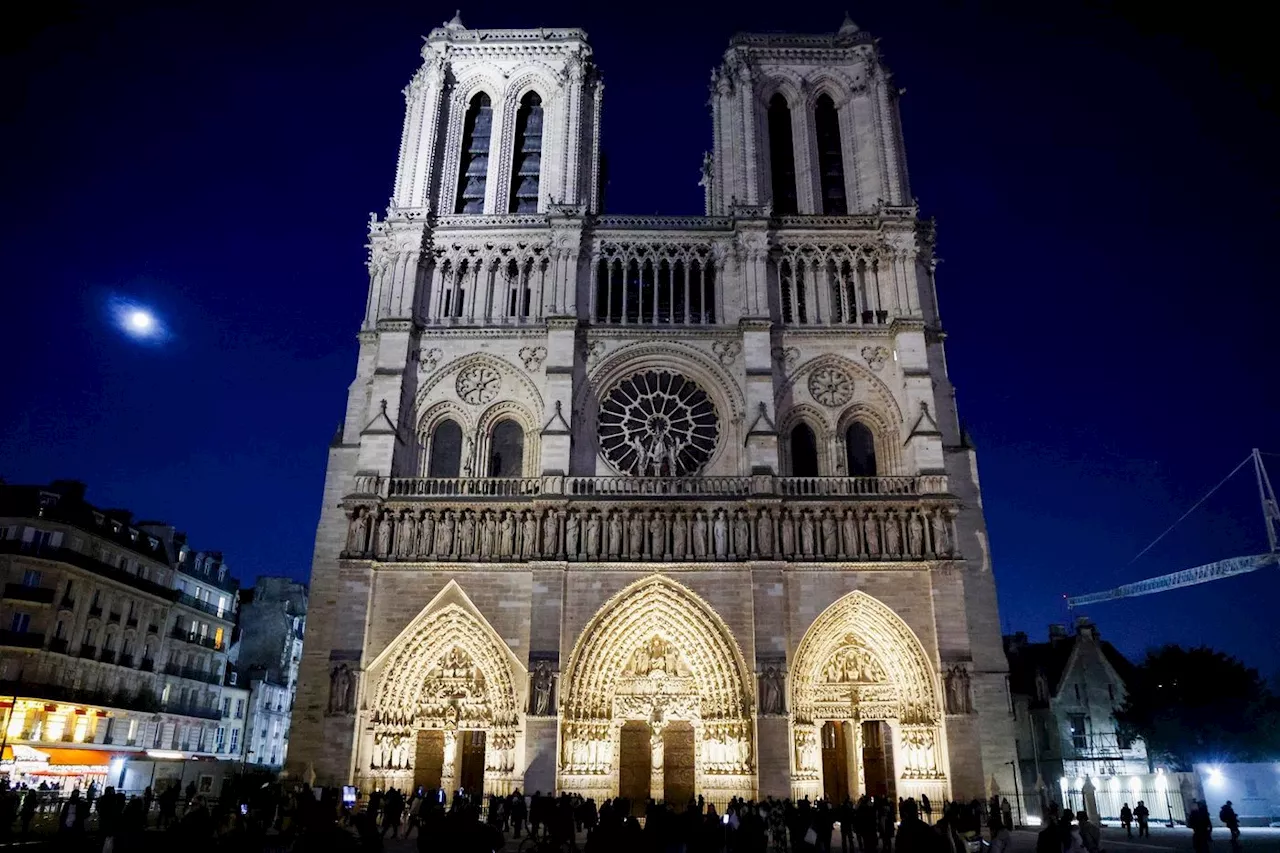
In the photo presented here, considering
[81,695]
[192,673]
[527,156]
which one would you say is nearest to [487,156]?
[527,156]

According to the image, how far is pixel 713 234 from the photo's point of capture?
2528 centimetres

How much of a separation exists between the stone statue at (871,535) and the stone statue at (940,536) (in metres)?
1.34

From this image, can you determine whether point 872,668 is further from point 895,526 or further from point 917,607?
point 895,526

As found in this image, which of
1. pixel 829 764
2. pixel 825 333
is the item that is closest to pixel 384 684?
pixel 829 764

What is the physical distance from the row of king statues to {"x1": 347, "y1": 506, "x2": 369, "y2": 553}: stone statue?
0.02 m

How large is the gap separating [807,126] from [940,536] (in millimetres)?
13425

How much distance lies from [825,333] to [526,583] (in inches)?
402

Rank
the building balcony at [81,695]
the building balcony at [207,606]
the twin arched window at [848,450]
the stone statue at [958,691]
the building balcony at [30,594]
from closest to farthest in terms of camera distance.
Result: 1. the stone statue at [958,691]
2. the building balcony at [81,695]
3. the twin arched window at [848,450]
4. the building balcony at [30,594]
5. the building balcony at [207,606]

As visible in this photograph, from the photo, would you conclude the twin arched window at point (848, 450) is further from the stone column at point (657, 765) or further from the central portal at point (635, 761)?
the central portal at point (635, 761)

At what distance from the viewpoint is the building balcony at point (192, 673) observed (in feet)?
99.2

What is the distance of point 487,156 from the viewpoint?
91.6 ft

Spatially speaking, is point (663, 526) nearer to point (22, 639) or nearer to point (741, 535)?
point (741, 535)

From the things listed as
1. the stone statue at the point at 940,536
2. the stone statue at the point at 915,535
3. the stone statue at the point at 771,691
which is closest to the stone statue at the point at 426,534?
the stone statue at the point at 771,691

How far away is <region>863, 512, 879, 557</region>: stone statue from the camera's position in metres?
21.5
